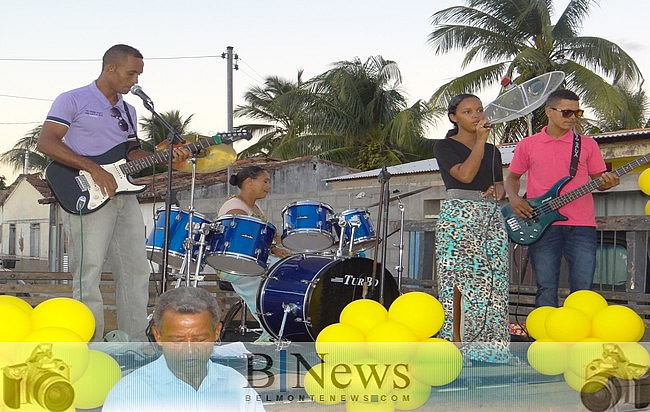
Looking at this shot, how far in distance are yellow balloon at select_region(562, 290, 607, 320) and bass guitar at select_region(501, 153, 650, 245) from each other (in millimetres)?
732

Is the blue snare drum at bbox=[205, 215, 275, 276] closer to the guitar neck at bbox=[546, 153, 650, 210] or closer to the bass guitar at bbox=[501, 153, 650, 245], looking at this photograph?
the bass guitar at bbox=[501, 153, 650, 245]

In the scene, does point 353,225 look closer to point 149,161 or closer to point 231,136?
point 231,136

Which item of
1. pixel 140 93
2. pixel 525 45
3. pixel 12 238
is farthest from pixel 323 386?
pixel 12 238

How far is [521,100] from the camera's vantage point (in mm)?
4531

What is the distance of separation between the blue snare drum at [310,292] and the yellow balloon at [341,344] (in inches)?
67.4

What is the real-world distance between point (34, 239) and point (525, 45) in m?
21.6

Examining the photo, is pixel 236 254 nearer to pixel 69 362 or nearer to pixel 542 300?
pixel 542 300

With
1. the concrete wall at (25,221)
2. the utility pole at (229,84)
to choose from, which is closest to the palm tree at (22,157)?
the concrete wall at (25,221)

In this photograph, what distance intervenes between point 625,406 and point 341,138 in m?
26.4

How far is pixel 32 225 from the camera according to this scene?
33188 mm

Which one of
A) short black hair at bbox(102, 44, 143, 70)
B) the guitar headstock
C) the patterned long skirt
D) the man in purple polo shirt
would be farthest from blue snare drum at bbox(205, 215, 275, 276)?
the patterned long skirt

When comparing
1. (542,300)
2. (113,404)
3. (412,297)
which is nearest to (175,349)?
(113,404)

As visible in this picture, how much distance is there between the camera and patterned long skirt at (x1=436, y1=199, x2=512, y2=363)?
4.23 m

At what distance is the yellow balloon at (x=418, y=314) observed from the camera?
363cm
